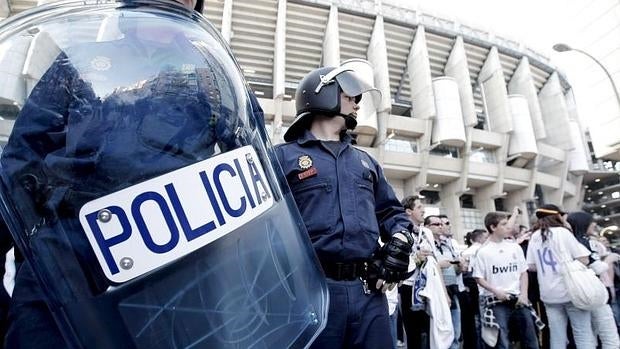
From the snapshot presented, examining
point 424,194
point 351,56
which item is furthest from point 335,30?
point 424,194

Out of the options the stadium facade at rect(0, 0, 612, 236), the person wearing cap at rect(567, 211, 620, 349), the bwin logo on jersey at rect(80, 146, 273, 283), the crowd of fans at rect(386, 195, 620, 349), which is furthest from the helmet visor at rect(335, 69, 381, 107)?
the stadium facade at rect(0, 0, 612, 236)

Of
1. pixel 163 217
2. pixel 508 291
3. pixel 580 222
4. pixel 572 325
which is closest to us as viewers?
pixel 163 217

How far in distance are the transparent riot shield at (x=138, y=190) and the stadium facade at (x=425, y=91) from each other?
17.5 m

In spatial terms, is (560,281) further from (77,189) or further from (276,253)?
(77,189)

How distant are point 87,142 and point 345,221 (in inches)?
42.5

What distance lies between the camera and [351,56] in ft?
78.1

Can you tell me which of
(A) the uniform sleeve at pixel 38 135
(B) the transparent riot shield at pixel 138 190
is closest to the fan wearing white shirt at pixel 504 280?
(B) the transparent riot shield at pixel 138 190

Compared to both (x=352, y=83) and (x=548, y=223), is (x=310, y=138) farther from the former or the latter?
(x=548, y=223)

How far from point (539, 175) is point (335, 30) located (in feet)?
56.0

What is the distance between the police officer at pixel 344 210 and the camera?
142 cm

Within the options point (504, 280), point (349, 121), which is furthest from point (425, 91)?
point (349, 121)

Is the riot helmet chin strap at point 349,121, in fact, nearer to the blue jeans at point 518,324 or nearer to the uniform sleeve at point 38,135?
the uniform sleeve at point 38,135

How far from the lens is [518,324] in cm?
379

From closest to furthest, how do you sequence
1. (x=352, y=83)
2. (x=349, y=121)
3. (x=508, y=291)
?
(x=352, y=83) < (x=349, y=121) < (x=508, y=291)
